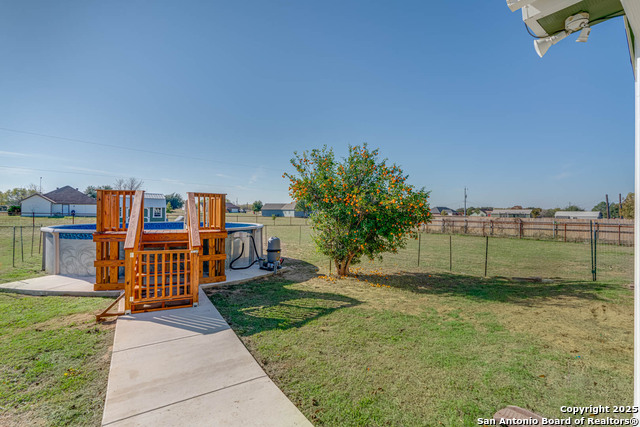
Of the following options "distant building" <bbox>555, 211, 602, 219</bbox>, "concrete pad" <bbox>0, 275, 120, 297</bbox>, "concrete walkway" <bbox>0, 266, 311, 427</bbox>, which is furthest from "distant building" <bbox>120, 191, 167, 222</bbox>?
"distant building" <bbox>555, 211, 602, 219</bbox>

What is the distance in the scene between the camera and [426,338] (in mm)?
3635

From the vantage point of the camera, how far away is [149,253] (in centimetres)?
463

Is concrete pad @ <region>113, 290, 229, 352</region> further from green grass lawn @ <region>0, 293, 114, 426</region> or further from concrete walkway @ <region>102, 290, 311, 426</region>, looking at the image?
green grass lawn @ <region>0, 293, 114, 426</region>

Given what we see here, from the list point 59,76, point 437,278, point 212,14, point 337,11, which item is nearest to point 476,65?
point 337,11

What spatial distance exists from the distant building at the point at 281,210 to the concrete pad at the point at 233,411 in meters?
60.5

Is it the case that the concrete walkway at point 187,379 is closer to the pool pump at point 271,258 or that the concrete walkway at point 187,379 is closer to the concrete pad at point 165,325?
the concrete pad at point 165,325

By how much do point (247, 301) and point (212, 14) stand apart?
9.47 m

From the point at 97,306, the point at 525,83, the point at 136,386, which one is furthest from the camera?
the point at 525,83

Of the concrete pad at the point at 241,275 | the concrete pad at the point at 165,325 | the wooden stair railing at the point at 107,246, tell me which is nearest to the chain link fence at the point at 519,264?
the concrete pad at the point at 241,275

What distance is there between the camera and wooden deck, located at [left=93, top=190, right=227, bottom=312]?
14.9ft

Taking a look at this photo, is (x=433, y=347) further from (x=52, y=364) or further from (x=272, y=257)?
(x=272, y=257)

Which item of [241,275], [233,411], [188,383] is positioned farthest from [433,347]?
[241,275]

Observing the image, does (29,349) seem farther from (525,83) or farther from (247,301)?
(525,83)

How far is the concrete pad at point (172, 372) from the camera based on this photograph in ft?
7.42
